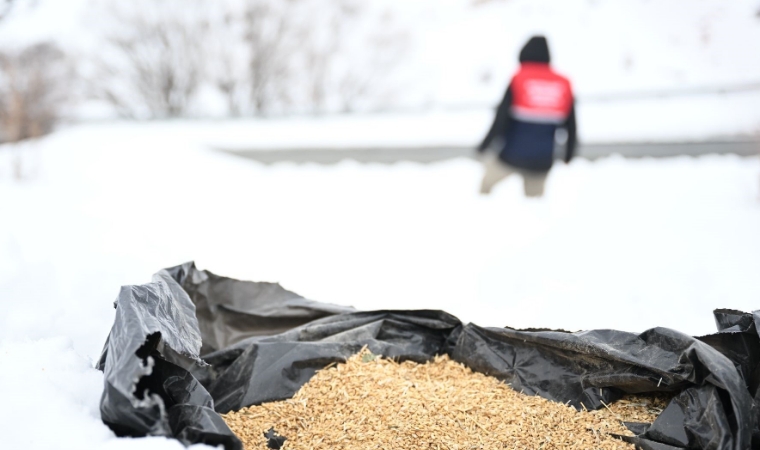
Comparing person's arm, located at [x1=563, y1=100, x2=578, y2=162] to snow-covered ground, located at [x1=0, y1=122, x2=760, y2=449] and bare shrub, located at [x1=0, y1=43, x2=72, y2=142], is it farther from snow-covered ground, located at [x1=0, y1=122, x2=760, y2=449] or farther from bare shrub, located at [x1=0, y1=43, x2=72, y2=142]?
bare shrub, located at [x1=0, y1=43, x2=72, y2=142]

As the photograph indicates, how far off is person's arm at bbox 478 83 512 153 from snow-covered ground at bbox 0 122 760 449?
0.73 meters

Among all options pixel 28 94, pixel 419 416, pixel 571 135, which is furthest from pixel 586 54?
pixel 419 416

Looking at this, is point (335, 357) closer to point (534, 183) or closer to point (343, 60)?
point (534, 183)

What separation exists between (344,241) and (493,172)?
1.25 meters

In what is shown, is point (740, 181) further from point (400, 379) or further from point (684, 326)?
point (400, 379)

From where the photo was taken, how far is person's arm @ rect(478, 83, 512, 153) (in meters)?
4.73

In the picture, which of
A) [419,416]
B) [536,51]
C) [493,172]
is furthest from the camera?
[493,172]

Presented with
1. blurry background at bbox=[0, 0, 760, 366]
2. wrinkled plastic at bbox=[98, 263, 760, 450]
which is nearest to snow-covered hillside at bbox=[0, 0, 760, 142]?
blurry background at bbox=[0, 0, 760, 366]

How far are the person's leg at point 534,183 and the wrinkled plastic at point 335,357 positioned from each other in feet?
8.52

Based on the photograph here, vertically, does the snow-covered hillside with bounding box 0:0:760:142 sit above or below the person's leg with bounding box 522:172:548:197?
above

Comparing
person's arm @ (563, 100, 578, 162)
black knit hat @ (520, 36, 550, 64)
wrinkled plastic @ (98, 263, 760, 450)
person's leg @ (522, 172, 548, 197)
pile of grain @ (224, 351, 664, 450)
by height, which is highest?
black knit hat @ (520, 36, 550, 64)

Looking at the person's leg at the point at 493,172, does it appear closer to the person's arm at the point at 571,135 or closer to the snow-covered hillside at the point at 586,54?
the person's arm at the point at 571,135

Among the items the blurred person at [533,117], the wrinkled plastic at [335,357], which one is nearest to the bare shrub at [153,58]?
the blurred person at [533,117]

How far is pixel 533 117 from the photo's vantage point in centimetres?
483
